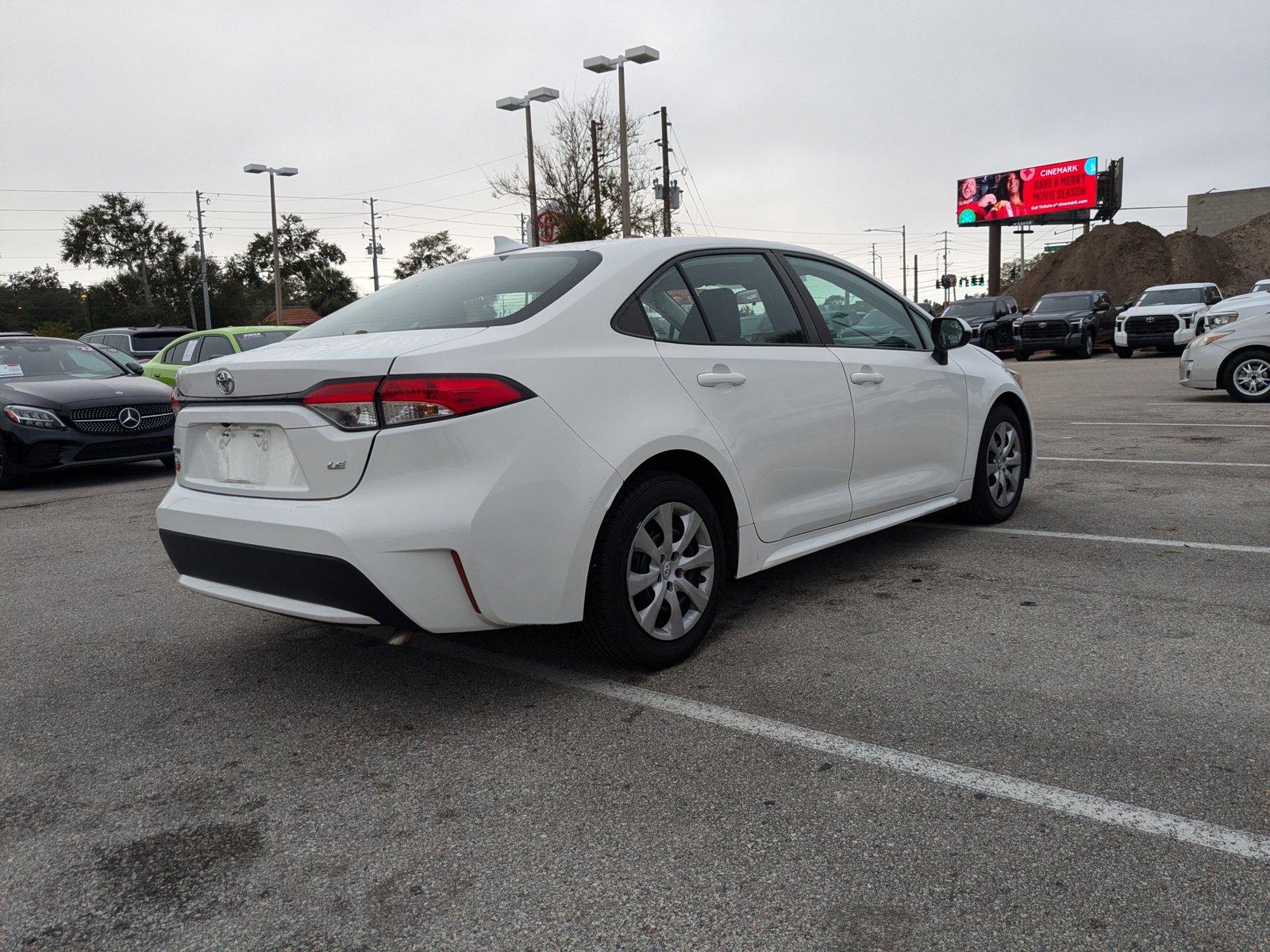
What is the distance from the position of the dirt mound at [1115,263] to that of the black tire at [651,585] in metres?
61.7

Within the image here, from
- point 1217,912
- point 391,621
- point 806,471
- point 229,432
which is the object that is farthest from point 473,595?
point 1217,912

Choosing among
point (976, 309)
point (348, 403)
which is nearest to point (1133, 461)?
point (348, 403)

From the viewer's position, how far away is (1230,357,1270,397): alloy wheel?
12812 mm

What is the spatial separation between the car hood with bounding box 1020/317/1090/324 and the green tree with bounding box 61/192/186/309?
233ft

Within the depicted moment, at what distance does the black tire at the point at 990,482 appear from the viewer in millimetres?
5742

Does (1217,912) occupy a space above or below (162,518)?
below

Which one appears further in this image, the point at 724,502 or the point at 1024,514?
the point at 1024,514

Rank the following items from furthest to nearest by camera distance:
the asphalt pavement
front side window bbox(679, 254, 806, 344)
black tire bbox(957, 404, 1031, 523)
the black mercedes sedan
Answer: the black mercedes sedan
black tire bbox(957, 404, 1031, 523)
front side window bbox(679, 254, 806, 344)
the asphalt pavement

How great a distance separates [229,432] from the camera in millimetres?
3529

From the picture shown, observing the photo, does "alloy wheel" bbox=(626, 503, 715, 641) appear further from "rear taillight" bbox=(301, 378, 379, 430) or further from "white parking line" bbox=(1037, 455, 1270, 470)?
"white parking line" bbox=(1037, 455, 1270, 470)

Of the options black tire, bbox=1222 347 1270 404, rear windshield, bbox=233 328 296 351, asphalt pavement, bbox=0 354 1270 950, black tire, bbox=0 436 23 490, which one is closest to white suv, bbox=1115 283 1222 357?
black tire, bbox=1222 347 1270 404

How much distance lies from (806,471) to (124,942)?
2.99 metres

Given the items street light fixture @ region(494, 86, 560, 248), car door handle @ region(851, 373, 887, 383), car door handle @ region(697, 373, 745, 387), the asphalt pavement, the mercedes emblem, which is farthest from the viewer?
street light fixture @ region(494, 86, 560, 248)

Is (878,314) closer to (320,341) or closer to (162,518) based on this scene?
(320,341)
